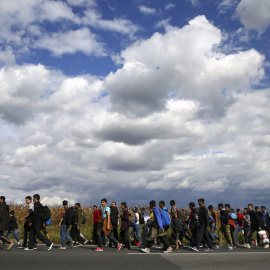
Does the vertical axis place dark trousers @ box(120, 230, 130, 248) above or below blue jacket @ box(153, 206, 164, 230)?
below

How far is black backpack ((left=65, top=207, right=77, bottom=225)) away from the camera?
1332 centimetres

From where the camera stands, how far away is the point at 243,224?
15094mm

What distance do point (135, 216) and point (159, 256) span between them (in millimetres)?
3894

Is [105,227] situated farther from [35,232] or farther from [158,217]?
[35,232]

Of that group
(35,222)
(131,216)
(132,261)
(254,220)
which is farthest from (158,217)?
(254,220)

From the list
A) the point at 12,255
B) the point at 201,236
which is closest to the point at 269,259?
the point at 201,236

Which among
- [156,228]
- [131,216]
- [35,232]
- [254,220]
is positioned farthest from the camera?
[254,220]

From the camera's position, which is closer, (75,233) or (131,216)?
(75,233)

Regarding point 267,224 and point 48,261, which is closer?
point 48,261

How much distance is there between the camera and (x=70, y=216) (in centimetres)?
1340

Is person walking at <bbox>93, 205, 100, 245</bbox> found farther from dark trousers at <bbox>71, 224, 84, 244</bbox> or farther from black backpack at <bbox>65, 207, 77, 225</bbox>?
black backpack at <bbox>65, 207, 77, 225</bbox>

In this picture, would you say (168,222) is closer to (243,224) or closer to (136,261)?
(136,261)

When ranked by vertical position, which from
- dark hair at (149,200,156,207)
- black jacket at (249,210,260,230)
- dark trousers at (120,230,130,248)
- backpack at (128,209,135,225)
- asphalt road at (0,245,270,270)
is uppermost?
dark hair at (149,200,156,207)

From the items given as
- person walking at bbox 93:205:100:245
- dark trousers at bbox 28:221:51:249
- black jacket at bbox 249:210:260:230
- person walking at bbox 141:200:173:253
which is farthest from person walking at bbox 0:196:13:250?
black jacket at bbox 249:210:260:230
